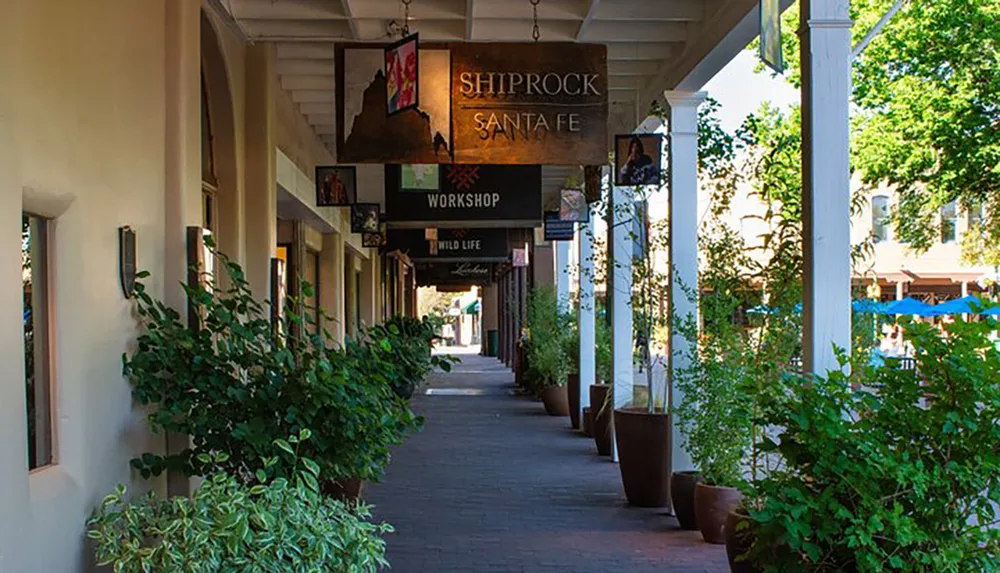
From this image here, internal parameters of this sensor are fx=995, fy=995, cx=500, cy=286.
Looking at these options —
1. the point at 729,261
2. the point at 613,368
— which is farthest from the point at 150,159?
the point at 613,368

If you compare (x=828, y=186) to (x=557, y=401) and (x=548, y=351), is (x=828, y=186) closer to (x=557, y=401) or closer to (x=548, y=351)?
(x=557, y=401)

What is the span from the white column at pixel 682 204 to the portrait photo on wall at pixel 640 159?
28cm

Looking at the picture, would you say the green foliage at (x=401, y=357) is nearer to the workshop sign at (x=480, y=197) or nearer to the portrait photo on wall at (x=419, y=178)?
the portrait photo on wall at (x=419, y=178)

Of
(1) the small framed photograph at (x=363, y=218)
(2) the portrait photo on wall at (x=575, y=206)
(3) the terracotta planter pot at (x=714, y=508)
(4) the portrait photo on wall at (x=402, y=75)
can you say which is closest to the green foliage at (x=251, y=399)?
(4) the portrait photo on wall at (x=402, y=75)

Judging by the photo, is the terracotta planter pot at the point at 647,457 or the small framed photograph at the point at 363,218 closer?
the terracotta planter pot at the point at 647,457

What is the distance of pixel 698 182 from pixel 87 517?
16.2 ft

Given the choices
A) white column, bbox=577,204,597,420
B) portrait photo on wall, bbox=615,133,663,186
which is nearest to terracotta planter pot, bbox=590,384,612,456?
white column, bbox=577,204,597,420

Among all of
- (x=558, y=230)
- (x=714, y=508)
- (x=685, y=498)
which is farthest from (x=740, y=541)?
(x=558, y=230)

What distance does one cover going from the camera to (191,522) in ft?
11.6

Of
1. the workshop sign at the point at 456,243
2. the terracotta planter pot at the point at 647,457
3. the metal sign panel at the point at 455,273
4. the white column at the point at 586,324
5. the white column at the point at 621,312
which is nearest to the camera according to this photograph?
the terracotta planter pot at the point at 647,457

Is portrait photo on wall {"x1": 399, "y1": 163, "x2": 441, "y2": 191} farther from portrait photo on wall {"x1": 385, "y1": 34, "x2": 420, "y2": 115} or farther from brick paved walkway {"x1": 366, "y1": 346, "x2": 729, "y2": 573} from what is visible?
portrait photo on wall {"x1": 385, "y1": 34, "x2": 420, "y2": 115}

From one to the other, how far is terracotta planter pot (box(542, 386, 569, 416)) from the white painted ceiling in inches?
282

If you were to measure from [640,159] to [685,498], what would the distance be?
2557 millimetres

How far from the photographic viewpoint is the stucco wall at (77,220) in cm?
317
